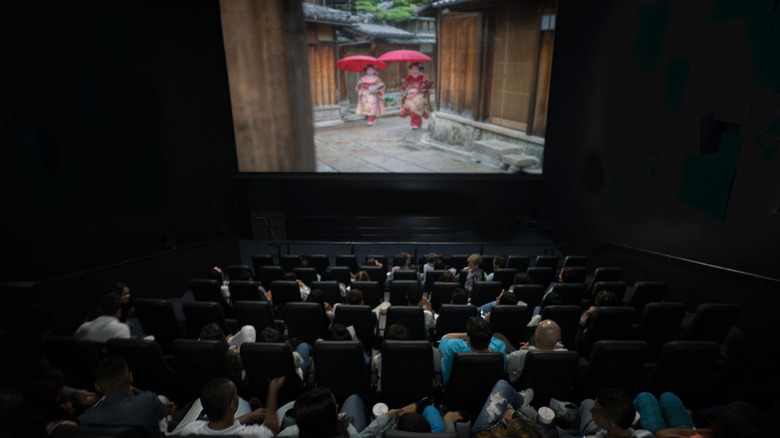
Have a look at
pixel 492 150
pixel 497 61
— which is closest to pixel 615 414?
pixel 492 150

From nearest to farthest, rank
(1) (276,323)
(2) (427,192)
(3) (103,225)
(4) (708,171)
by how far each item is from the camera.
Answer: (1) (276,323), (4) (708,171), (3) (103,225), (2) (427,192)

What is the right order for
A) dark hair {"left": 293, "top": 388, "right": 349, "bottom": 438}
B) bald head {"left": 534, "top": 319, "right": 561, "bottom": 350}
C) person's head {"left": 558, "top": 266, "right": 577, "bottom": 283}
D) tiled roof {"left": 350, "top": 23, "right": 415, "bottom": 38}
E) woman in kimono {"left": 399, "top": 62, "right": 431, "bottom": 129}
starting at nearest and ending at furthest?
dark hair {"left": 293, "top": 388, "right": 349, "bottom": 438} < bald head {"left": 534, "top": 319, "right": 561, "bottom": 350} < person's head {"left": 558, "top": 266, "right": 577, "bottom": 283} < tiled roof {"left": 350, "top": 23, "right": 415, "bottom": 38} < woman in kimono {"left": 399, "top": 62, "right": 431, "bottom": 129}

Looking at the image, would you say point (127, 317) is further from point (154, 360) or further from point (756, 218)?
point (756, 218)

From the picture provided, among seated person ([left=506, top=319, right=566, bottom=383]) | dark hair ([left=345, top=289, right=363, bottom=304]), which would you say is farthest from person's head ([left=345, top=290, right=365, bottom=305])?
seated person ([left=506, top=319, right=566, bottom=383])

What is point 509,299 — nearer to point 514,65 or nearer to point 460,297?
point 460,297

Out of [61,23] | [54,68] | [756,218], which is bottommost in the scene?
[756,218]

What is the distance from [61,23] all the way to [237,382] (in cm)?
497

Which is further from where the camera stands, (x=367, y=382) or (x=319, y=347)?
(x=367, y=382)

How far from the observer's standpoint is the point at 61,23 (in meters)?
5.05

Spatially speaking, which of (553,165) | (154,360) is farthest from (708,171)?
(154,360)

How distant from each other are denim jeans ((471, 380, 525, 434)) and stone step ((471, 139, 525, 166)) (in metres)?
6.96

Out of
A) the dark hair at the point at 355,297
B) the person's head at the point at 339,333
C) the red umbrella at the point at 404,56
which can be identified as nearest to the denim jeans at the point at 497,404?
the person's head at the point at 339,333

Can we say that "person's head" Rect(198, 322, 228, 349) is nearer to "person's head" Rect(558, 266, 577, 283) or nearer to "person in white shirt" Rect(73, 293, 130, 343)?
"person in white shirt" Rect(73, 293, 130, 343)

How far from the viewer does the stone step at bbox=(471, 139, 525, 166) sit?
8969 millimetres
